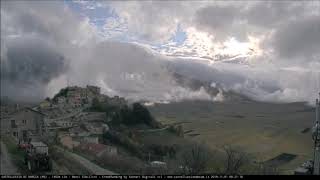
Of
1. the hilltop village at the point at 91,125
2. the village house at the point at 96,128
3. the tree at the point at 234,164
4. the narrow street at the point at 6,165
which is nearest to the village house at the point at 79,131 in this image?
the hilltop village at the point at 91,125

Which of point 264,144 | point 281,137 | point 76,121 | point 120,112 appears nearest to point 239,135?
point 281,137

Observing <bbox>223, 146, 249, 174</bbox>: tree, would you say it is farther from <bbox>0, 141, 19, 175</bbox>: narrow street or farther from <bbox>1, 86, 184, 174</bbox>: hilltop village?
<bbox>1, 86, 184, 174</bbox>: hilltop village

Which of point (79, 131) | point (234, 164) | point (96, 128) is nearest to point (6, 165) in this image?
point (234, 164)

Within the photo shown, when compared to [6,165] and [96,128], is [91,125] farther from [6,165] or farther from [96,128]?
[6,165]

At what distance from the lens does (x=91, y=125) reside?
5647 cm

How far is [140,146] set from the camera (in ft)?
162

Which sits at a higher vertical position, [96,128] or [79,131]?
[96,128]

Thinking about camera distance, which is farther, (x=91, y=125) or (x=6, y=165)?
(x=91, y=125)

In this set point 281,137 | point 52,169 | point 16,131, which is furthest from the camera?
point 281,137

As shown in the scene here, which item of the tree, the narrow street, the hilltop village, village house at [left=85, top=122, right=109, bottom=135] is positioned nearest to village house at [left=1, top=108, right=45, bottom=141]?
the hilltop village

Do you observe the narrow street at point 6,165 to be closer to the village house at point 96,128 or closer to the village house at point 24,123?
the village house at point 24,123

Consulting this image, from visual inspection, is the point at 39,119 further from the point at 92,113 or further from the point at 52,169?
the point at 52,169

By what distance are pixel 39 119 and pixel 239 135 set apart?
154 feet

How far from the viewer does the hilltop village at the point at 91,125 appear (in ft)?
141
